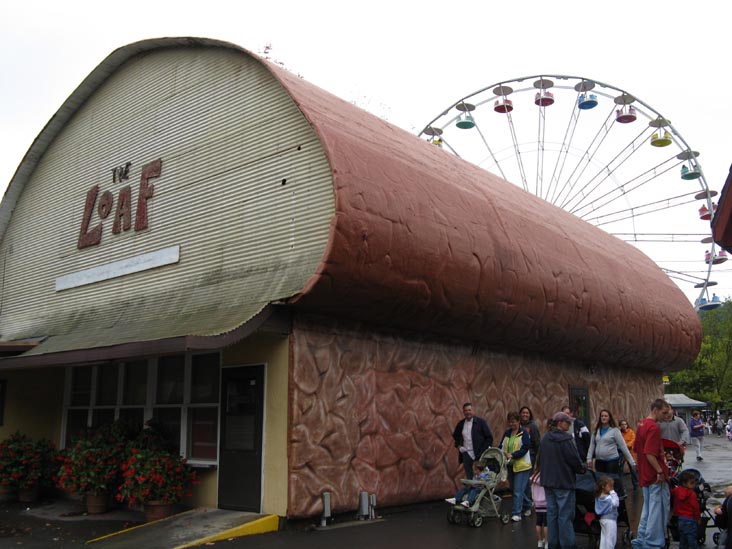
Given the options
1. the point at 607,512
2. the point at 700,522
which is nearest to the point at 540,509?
the point at 607,512

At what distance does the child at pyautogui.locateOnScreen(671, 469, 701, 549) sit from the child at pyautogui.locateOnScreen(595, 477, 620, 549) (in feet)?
2.84

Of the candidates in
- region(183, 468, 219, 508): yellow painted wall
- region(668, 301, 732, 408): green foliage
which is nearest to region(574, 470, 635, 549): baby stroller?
region(183, 468, 219, 508): yellow painted wall

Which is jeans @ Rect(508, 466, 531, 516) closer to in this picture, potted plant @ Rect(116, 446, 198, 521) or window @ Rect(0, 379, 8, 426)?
potted plant @ Rect(116, 446, 198, 521)

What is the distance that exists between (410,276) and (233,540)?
4.68 m

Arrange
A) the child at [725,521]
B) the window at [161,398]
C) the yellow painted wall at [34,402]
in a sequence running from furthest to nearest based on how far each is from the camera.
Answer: the yellow painted wall at [34,402], the window at [161,398], the child at [725,521]

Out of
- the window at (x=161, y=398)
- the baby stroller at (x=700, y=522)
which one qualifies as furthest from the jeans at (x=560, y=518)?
the window at (x=161, y=398)

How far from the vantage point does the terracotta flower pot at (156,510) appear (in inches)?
410

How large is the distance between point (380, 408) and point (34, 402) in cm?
815

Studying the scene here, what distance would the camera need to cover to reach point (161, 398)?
1233 cm

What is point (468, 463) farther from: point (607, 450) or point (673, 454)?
point (673, 454)

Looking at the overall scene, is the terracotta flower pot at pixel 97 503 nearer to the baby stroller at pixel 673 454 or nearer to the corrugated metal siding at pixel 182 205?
the corrugated metal siding at pixel 182 205

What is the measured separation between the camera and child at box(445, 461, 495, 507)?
1043 centimetres

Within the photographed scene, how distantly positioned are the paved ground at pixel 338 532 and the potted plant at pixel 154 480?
539 mm

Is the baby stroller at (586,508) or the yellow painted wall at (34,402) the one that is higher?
the yellow painted wall at (34,402)
